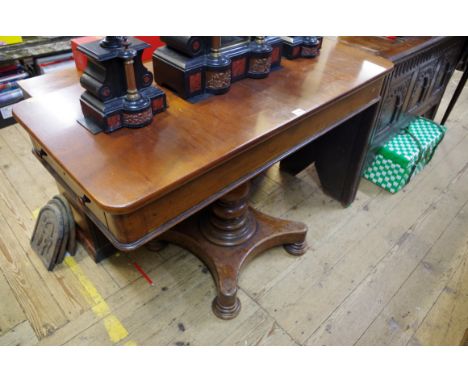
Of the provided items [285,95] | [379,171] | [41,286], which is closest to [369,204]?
[379,171]

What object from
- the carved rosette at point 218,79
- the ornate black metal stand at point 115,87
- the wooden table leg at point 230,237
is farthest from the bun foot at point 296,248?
the ornate black metal stand at point 115,87

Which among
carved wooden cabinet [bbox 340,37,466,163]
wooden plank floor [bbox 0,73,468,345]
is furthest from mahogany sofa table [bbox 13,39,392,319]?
carved wooden cabinet [bbox 340,37,466,163]

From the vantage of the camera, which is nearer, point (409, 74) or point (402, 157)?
point (409, 74)

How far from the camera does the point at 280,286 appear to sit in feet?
5.17

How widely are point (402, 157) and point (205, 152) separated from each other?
1444mm

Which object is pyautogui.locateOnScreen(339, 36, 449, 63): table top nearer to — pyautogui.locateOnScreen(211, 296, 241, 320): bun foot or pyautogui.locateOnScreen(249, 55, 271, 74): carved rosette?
pyautogui.locateOnScreen(249, 55, 271, 74): carved rosette

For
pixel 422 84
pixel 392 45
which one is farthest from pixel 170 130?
pixel 422 84

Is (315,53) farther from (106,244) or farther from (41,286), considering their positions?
(41,286)

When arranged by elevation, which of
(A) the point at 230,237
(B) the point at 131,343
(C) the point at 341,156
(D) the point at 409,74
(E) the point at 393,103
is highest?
(D) the point at 409,74

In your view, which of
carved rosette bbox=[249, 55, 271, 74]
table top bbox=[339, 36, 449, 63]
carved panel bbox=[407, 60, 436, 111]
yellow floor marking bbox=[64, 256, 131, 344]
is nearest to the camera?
carved rosette bbox=[249, 55, 271, 74]

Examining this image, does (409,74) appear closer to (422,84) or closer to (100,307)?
(422,84)

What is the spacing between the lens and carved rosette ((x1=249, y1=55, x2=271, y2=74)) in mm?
1250

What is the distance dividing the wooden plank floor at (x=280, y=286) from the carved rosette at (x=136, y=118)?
79 cm

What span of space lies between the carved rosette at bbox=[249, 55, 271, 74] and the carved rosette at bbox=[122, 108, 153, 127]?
439 mm
